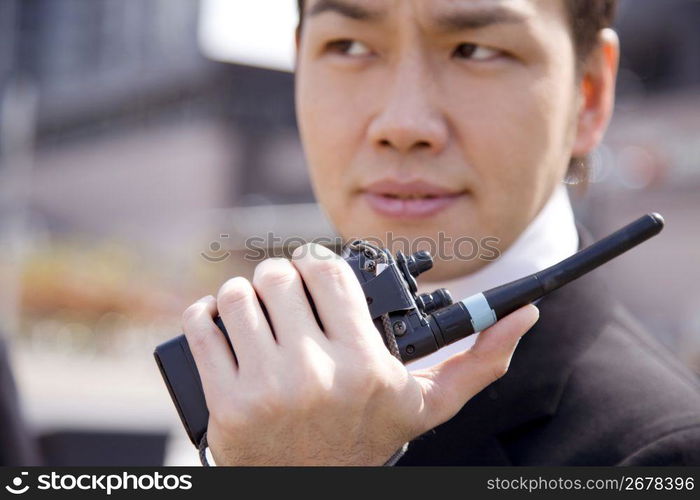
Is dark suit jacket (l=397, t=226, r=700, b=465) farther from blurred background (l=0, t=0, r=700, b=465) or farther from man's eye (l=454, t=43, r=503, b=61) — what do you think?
blurred background (l=0, t=0, r=700, b=465)

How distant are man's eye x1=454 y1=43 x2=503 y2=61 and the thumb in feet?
2.01

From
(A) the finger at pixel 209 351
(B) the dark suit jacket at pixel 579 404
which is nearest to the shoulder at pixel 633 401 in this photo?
(B) the dark suit jacket at pixel 579 404

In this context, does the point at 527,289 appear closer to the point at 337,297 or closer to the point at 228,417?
the point at 337,297

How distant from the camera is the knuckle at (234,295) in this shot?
1179 millimetres

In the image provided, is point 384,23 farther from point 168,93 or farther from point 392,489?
point 168,93

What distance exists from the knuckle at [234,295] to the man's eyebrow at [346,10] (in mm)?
712

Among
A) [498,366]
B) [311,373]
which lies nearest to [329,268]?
[311,373]

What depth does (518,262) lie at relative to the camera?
1.76 metres

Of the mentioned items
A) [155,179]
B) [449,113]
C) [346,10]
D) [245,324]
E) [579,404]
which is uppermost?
[346,10]

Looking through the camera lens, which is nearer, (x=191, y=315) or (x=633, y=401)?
(x=191, y=315)

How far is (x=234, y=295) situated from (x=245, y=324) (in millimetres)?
49

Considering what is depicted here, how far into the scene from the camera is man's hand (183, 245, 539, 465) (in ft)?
3.68

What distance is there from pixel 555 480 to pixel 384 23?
925mm

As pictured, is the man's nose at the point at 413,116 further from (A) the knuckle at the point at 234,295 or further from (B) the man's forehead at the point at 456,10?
(A) the knuckle at the point at 234,295
